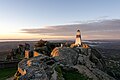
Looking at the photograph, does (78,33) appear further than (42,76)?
Yes

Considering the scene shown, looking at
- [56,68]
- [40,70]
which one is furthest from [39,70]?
[56,68]

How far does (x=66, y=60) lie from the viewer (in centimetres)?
2170

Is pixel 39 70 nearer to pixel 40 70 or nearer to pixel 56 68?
pixel 40 70

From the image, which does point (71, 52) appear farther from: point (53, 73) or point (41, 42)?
point (41, 42)

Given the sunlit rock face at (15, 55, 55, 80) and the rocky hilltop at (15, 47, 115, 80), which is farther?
the rocky hilltop at (15, 47, 115, 80)

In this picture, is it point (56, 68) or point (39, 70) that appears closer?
point (39, 70)

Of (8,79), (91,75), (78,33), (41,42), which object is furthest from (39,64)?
(41,42)

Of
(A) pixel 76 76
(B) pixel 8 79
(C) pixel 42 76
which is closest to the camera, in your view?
(C) pixel 42 76

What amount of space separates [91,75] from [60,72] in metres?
3.10

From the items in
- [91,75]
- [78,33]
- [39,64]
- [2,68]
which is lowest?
[2,68]

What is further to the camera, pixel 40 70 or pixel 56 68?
pixel 56 68

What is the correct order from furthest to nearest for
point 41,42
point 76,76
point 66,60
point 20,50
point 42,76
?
point 20,50, point 41,42, point 66,60, point 76,76, point 42,76

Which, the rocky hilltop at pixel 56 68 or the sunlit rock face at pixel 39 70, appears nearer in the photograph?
the sunlit rock face at pixel 39 70

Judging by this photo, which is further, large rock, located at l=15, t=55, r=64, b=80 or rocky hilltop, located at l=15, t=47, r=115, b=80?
rocky hilltop, located at l=15, t=47, r=115, b=80
